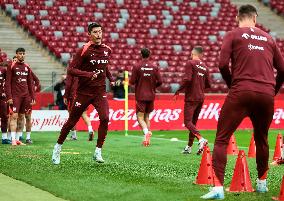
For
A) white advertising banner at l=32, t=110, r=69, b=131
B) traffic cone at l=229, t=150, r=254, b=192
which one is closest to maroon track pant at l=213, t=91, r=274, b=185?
traffic cone at l=229, t=150, r=254, b=192

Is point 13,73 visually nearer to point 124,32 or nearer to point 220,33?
point 124,32

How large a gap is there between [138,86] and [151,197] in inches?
388

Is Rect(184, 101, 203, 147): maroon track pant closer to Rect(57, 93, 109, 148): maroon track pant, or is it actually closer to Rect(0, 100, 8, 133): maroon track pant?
Rect(57, 93, 109, 148): maroon track pant

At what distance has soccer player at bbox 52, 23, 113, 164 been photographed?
1201cm

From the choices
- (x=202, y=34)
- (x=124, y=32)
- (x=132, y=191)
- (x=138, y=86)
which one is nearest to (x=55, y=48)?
(x=124, y=32)

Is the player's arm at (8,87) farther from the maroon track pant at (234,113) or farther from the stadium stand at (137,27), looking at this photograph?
the stadium stand at (137,27)

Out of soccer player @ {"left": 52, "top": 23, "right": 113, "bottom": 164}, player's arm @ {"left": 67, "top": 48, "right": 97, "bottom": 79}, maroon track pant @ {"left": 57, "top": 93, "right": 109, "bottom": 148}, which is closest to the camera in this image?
player's arm @ {"left": 67, "top": 48, "right": 97, "bottom": 79}

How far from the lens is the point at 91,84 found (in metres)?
12.2

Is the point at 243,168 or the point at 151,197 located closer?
the point at 151,197

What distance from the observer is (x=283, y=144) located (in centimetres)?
1253

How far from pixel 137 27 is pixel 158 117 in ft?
35.0

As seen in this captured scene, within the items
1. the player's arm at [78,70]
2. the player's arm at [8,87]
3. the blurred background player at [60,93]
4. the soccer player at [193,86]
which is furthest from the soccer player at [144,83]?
the blurred background player at [60,93]

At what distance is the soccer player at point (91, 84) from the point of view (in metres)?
12.0

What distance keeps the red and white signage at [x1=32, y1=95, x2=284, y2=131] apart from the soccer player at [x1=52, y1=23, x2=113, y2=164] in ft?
39.6
